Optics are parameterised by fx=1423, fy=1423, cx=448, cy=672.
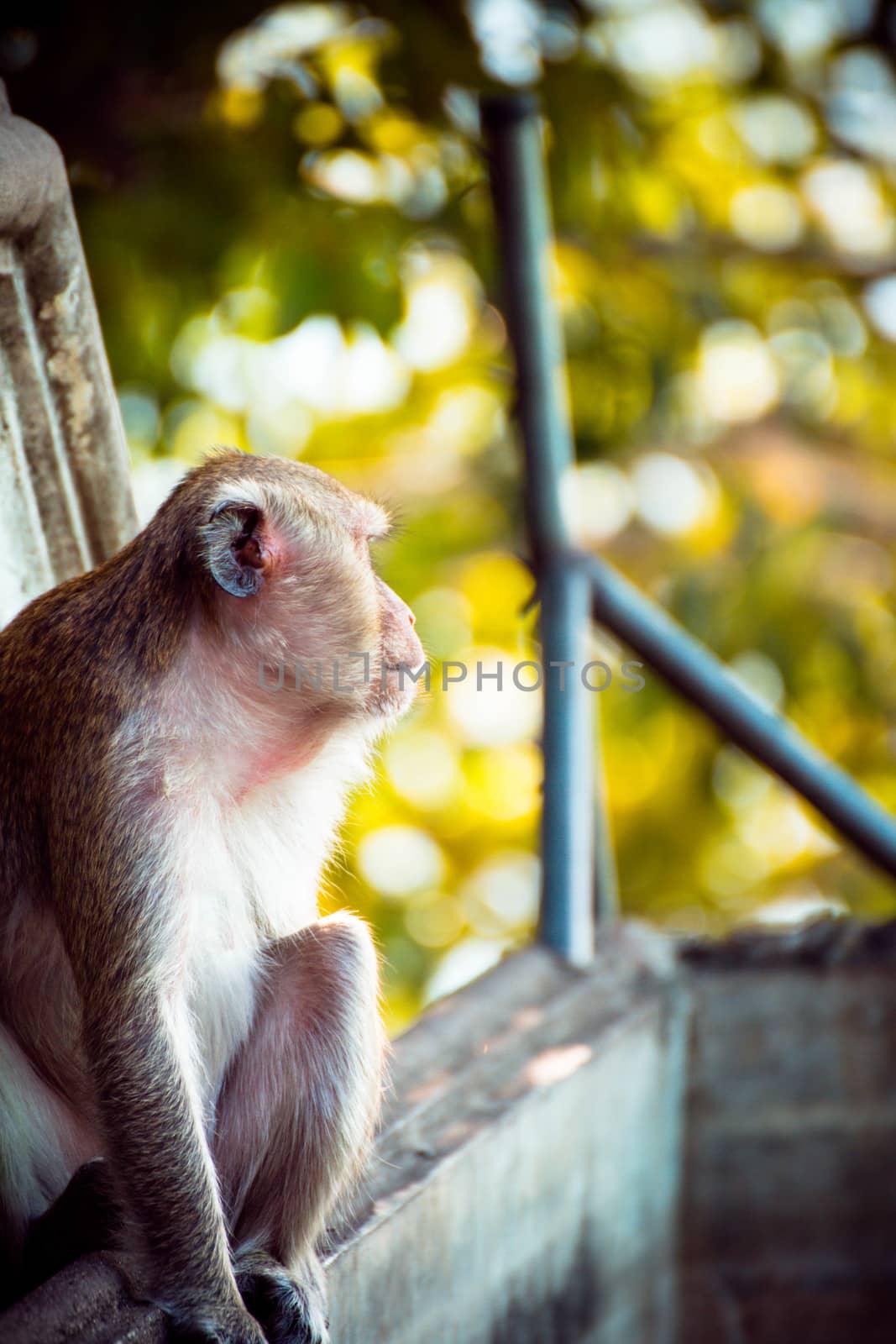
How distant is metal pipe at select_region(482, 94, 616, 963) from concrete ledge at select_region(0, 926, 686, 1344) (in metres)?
0.11

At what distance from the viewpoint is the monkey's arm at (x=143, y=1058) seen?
127 centimetres

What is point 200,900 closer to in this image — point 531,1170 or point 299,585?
point 299,585

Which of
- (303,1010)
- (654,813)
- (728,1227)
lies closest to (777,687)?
(654,813)

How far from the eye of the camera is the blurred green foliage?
8.25 feet

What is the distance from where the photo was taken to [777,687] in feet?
11.7

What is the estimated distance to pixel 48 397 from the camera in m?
1.56

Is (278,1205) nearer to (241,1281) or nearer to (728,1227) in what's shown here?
(241,1281)

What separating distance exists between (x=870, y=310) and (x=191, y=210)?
2.63 meters

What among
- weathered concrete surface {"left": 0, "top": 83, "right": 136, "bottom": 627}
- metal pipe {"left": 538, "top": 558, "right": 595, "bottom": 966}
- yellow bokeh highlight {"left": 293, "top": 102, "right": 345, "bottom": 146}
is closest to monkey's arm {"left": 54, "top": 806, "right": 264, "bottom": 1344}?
weathered concrete surface {"left": 0, "top": 83, "right": 136, "bottom": 627}

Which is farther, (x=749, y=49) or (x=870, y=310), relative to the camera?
(x=870, y=310)

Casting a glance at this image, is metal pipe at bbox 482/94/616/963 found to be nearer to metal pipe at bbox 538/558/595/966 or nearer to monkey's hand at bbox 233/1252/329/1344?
metal pipe at bbox 538/558/595/966

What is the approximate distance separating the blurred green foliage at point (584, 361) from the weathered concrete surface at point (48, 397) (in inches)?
14.4

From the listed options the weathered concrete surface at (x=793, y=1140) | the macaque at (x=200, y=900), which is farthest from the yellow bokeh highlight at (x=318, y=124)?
the weathered concrete surface at (x=793, y=1140)

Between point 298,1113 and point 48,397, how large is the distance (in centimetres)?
81
